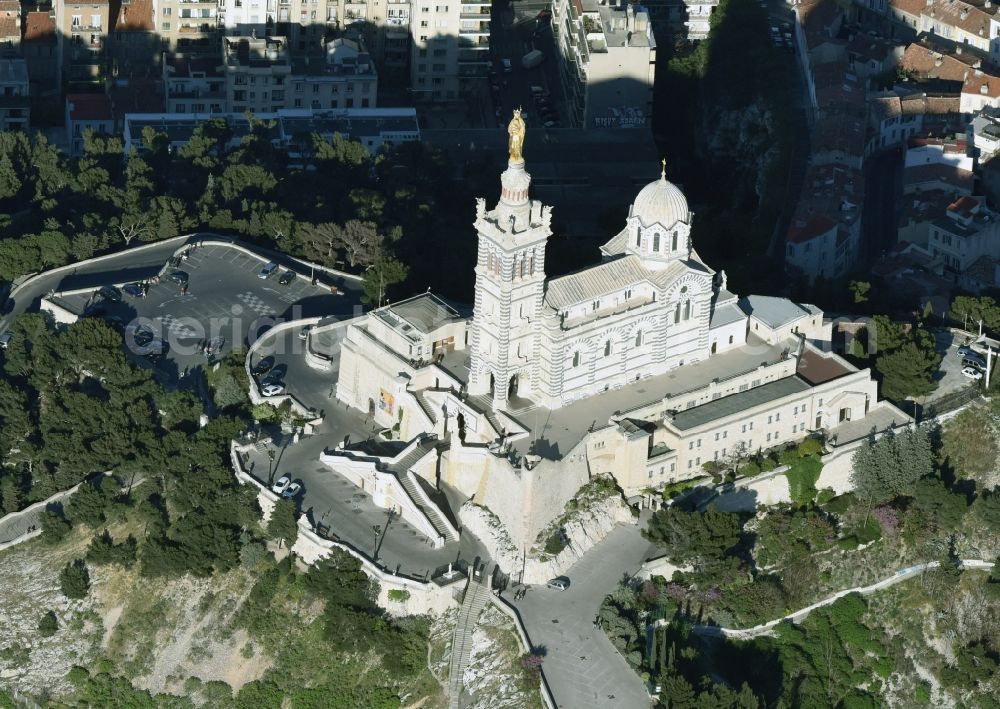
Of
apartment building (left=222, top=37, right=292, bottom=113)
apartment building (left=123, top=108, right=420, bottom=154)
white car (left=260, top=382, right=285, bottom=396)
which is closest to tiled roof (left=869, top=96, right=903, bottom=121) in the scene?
apartment building (left=123, top=108, right=420, bottom=154)

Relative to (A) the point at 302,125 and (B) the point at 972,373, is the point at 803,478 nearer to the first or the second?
(B) the point at 972,373

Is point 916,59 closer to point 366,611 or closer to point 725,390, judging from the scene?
point 725,390

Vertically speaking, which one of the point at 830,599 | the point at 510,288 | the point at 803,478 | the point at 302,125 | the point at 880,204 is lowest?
the point at 830,599

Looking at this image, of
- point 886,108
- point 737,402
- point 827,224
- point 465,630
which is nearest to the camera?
point 465,630

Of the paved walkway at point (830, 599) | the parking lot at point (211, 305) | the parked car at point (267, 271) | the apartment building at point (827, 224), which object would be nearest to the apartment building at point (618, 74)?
the apartment building at point (827, 224)

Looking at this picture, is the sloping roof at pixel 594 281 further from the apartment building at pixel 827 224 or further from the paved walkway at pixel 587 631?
the apartment building at pixel 827 224

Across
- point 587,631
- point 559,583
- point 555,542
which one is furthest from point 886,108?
point 587,631

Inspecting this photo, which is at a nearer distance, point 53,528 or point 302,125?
point 53,528

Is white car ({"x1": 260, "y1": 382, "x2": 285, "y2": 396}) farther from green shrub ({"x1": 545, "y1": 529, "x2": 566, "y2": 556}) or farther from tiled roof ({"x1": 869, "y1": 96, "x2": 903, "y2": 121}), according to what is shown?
tiled roof ({"x1": 869, "y1": 96, "x2": 903, "y2": 121})

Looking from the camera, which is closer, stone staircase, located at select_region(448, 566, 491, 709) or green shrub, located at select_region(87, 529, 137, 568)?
stone staircase, located at select_region(448, 566, 491, 709)
